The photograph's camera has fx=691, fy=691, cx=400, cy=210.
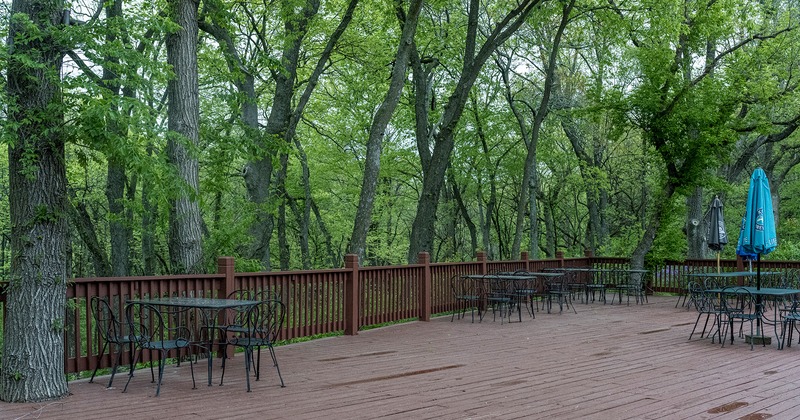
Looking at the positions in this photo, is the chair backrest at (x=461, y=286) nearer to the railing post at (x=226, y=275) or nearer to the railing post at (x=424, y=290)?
the railing post at (x=424, y=290)

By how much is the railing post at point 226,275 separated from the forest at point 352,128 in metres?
0.87

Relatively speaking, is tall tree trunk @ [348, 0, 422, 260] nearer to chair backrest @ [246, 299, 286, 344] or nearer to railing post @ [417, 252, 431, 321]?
railing post @ [417, 252, 431, 321]

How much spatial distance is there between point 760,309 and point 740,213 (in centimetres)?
2012

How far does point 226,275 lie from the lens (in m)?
7.81

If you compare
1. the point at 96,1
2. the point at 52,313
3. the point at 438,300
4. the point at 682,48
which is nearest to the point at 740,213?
the point at 682,48

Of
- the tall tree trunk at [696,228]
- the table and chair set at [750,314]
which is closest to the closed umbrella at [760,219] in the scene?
the table and chair set at [750,314]

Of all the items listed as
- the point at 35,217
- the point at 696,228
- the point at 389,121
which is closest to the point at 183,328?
the point at 35,217

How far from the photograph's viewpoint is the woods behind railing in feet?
21.4

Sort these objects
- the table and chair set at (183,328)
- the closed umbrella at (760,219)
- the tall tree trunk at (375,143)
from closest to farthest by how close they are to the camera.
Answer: the table and chair set at (183,328) < the closed umbrella at (760,219) < the tall tree trunk at (375,143)

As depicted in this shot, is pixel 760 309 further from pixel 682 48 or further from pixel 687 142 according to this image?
pixel 682 48

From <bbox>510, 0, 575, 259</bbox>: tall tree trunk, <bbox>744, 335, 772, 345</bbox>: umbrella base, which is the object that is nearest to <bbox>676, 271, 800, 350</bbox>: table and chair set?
<bbox>744, 335, 772, 345</bbox>: umbrella base

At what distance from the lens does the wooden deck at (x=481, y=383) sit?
5305mm

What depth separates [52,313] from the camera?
5.65 m

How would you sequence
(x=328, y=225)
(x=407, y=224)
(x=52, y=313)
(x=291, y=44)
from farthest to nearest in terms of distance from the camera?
(x=407, y=224) < (x=328, y=225) < (x=291, y=44) < (x=52, y=313)
